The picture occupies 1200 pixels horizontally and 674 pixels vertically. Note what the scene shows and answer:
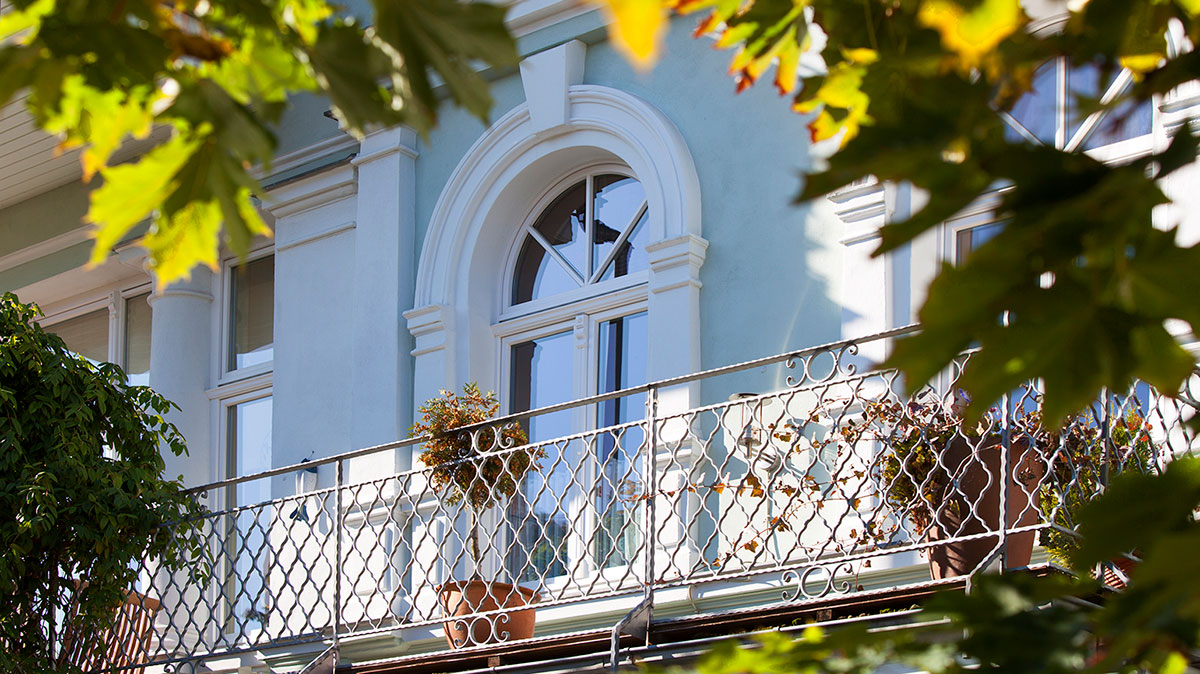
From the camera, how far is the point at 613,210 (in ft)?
26.7

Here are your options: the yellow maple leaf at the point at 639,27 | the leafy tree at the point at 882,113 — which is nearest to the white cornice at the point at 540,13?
the leafy tree at the point at 882,113

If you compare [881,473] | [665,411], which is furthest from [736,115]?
[881,473]

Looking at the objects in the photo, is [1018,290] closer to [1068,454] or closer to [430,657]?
[1068,454]

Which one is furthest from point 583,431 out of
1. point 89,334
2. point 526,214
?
point 89,334

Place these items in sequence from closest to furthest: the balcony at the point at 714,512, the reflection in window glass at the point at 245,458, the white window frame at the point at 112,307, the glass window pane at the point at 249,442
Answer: the balcony at the point at 714,512, the reflection in window glass at the point at 245,458, the glass window pane at the point at 249,442, the white window frame at the point at 112,307

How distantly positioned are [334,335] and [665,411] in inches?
105

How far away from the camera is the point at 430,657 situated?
239 inches

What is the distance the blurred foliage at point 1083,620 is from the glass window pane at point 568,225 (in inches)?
271

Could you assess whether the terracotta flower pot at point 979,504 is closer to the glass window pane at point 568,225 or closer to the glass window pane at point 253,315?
the glass window pane at point 568,225

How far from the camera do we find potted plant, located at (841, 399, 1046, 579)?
5297 mm

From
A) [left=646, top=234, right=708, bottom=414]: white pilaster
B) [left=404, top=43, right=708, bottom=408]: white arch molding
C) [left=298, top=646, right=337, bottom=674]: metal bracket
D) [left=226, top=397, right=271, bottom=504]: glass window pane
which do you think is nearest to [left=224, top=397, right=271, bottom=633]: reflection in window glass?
[left=226, top=397, right=271, bottom=504]: glass window pane

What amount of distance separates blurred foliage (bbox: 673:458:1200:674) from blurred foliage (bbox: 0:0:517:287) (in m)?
0.60

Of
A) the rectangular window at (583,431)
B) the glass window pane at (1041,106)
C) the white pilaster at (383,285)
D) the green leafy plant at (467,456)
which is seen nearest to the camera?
the glass window pane at (1041,106)

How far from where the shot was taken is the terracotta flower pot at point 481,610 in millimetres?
6469
